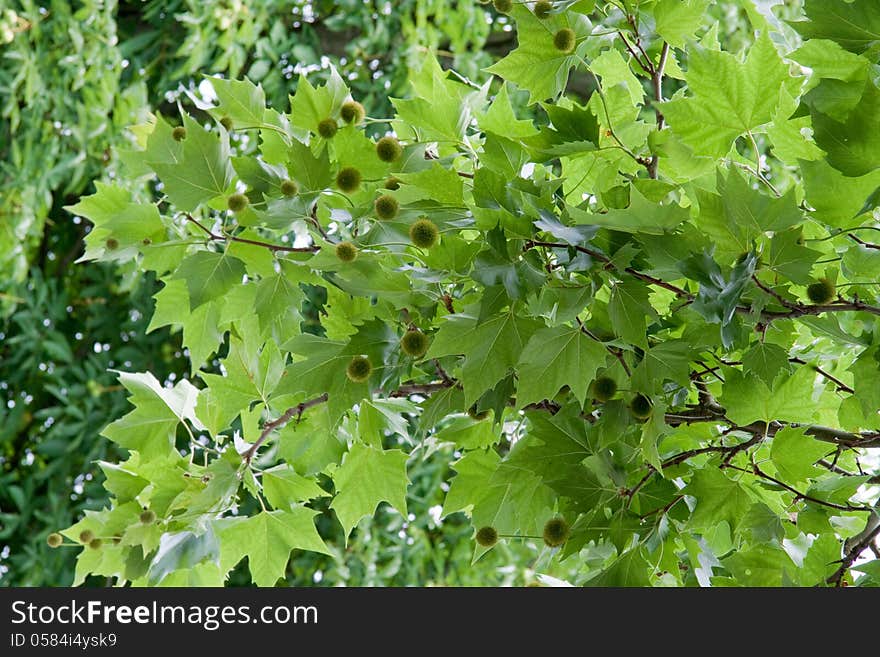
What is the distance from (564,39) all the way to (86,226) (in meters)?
1.80

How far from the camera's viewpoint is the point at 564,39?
0.59 m

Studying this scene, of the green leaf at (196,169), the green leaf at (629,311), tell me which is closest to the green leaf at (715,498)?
the green leaf at (629,311)

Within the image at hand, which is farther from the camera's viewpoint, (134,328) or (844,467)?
(134,328)

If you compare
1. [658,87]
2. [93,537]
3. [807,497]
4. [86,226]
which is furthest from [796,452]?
[86,226]

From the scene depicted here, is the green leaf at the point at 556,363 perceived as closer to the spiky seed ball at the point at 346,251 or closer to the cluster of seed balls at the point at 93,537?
the spiky seed ball at the point at 346,251

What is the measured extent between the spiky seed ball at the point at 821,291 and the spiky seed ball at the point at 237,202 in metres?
0.33

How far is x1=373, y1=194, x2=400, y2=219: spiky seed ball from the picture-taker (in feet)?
1.74

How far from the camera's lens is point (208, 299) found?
0.58 metres

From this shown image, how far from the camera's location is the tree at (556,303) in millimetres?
485

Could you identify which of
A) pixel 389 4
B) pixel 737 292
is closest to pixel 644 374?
pixel 737 292

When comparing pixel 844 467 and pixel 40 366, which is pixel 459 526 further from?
pixel 844 467

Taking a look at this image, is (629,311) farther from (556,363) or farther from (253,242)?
(253,242)

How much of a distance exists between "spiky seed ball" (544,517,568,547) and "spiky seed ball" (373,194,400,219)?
0.21 m
